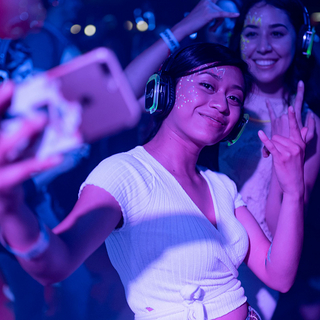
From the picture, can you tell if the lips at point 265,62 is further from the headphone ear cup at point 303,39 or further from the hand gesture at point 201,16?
the hand gesture at point 201,16

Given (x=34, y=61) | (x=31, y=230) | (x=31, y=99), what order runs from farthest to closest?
(x=34, y=61) < (x=31, y=99) < (x=31, y=230)

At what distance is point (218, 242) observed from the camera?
87 centimetres

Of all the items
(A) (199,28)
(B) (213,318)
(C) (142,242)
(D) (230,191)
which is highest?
(A) (199,28)

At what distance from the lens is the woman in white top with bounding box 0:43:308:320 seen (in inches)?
28.6

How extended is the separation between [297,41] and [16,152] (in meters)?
1.39

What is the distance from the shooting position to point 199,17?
1.34 metres

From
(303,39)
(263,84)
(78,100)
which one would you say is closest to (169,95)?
(78,100)

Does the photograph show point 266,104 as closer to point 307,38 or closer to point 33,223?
point 307,38

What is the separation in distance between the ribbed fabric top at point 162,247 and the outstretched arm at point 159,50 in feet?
1.69

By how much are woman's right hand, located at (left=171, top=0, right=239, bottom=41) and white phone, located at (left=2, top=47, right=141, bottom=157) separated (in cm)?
71

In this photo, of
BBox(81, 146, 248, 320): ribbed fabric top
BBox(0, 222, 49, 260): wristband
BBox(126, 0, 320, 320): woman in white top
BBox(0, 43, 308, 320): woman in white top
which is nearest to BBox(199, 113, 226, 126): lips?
BBox(0, 43, 308, 320): woman in white top

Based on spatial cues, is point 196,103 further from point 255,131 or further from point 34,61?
point 34,61

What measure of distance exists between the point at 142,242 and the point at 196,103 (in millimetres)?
489

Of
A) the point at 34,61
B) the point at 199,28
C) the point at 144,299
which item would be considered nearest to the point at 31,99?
the point at 34,61
